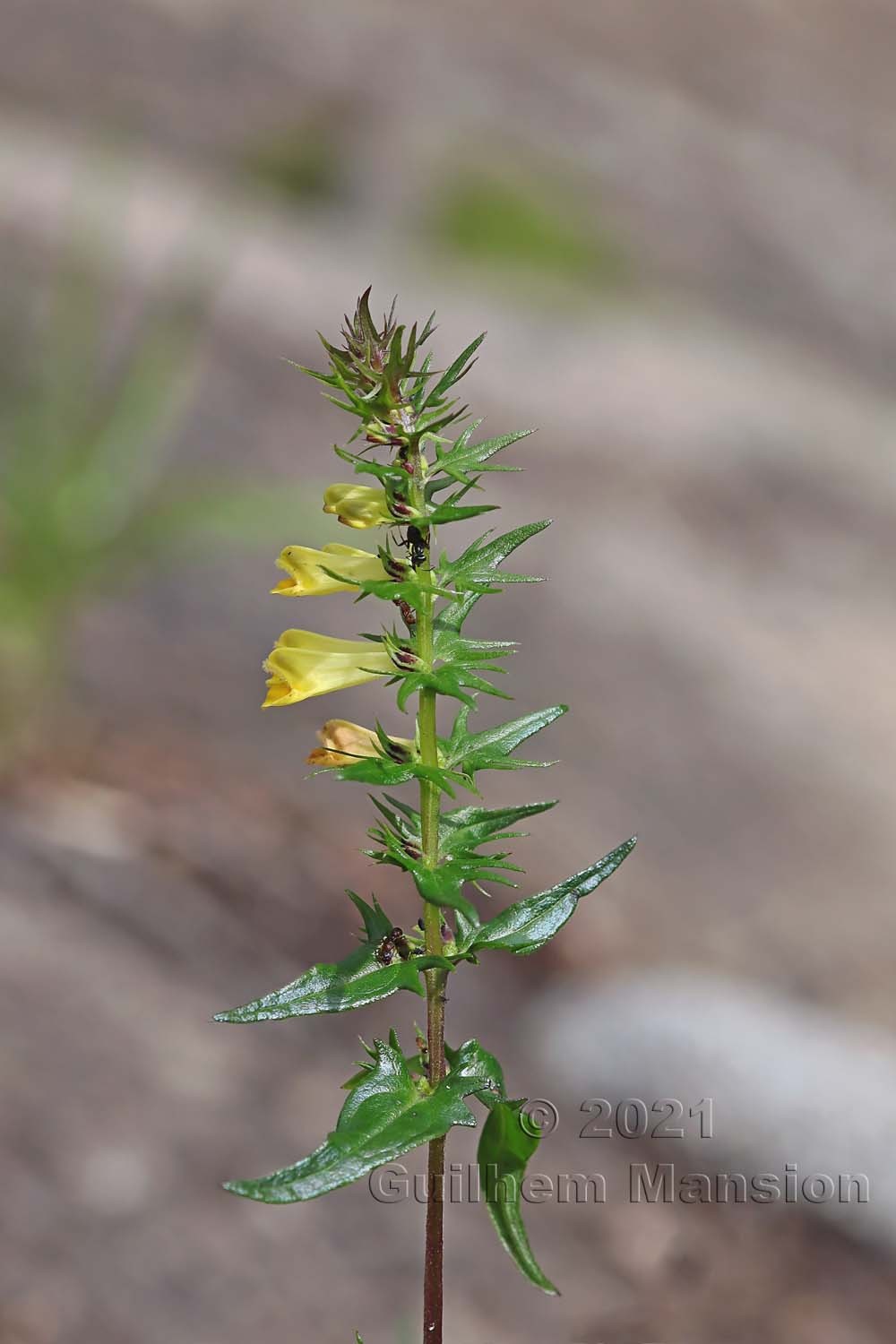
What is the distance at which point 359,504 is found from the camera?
28.4 inches

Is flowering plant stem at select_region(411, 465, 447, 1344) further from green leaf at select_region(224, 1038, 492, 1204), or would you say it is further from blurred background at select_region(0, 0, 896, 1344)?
blurred background at select_region(0, 0, 896, 1344)

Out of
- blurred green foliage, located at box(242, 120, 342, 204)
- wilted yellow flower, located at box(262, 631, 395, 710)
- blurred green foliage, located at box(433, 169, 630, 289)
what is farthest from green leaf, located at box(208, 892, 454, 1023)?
blurred green foliage, located at box(242, 120, 342, 204)

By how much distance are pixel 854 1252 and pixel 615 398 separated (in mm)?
3786

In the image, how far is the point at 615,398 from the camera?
17.0 feet

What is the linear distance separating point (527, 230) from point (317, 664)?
5384mm

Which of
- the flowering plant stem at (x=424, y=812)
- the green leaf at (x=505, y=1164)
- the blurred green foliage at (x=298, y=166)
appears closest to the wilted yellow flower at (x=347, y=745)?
the flowering plant stem at (x=424, y=812)

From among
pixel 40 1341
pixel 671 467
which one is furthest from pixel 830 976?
pixel 671 467

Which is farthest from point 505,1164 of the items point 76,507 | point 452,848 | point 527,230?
point 527,230

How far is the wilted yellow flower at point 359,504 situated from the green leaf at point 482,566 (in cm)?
5

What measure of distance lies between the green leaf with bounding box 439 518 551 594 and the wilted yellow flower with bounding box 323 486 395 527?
0.16 feet

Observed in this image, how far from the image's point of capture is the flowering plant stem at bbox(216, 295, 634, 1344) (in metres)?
0.66

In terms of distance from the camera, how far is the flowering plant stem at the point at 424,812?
0.66 m

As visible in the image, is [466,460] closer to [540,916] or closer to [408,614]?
[408,614]

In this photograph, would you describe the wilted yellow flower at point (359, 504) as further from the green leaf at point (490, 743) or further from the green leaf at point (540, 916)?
the green leaf at point (540, 916)
